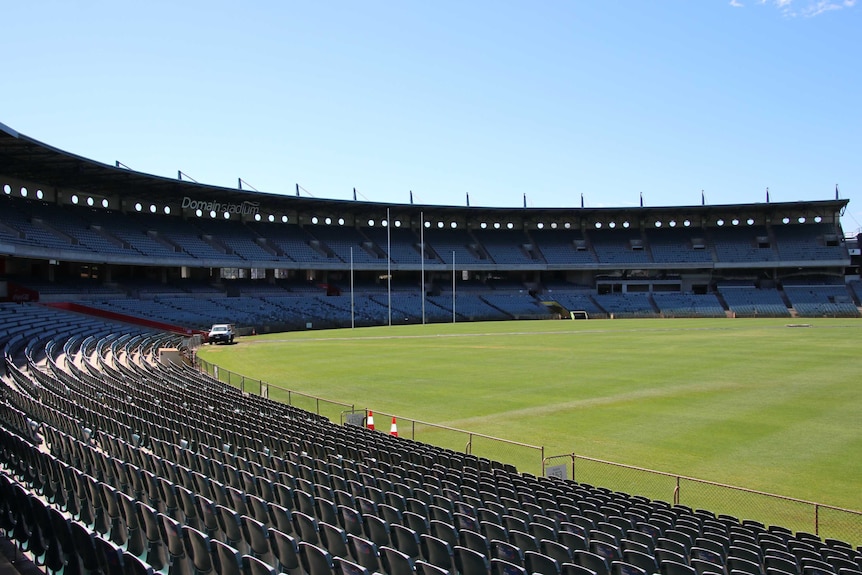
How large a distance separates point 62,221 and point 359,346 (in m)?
29.8

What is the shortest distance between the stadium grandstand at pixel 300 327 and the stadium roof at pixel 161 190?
426 millimetres

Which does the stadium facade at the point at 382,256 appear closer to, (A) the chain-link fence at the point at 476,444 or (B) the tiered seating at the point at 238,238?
(B) the tiered seating at the point at 238,238

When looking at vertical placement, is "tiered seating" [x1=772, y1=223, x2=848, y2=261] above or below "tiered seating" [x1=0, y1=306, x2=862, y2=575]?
above

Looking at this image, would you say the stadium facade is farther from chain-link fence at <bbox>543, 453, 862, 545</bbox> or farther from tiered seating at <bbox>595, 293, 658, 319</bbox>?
chain-link fence at <bbox>543, 453, 862, 545</bbox>

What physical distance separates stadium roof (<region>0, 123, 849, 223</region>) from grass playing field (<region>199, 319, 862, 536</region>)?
18460mm

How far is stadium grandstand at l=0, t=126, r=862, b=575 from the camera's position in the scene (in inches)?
281

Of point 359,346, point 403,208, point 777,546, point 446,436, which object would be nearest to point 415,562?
point 777,546

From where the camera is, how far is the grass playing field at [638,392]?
1600 cm

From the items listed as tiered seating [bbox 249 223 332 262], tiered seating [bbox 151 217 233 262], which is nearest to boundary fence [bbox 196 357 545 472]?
tiered seating [bbox 151 217 233 262]

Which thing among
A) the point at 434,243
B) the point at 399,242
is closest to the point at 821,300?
the point at 434,243

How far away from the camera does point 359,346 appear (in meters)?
47.2

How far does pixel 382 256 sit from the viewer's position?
84375 mm

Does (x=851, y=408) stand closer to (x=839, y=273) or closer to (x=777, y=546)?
(x=777, y=546)

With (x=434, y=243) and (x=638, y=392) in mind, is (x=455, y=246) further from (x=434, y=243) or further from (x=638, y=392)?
(x=638, y=392)
